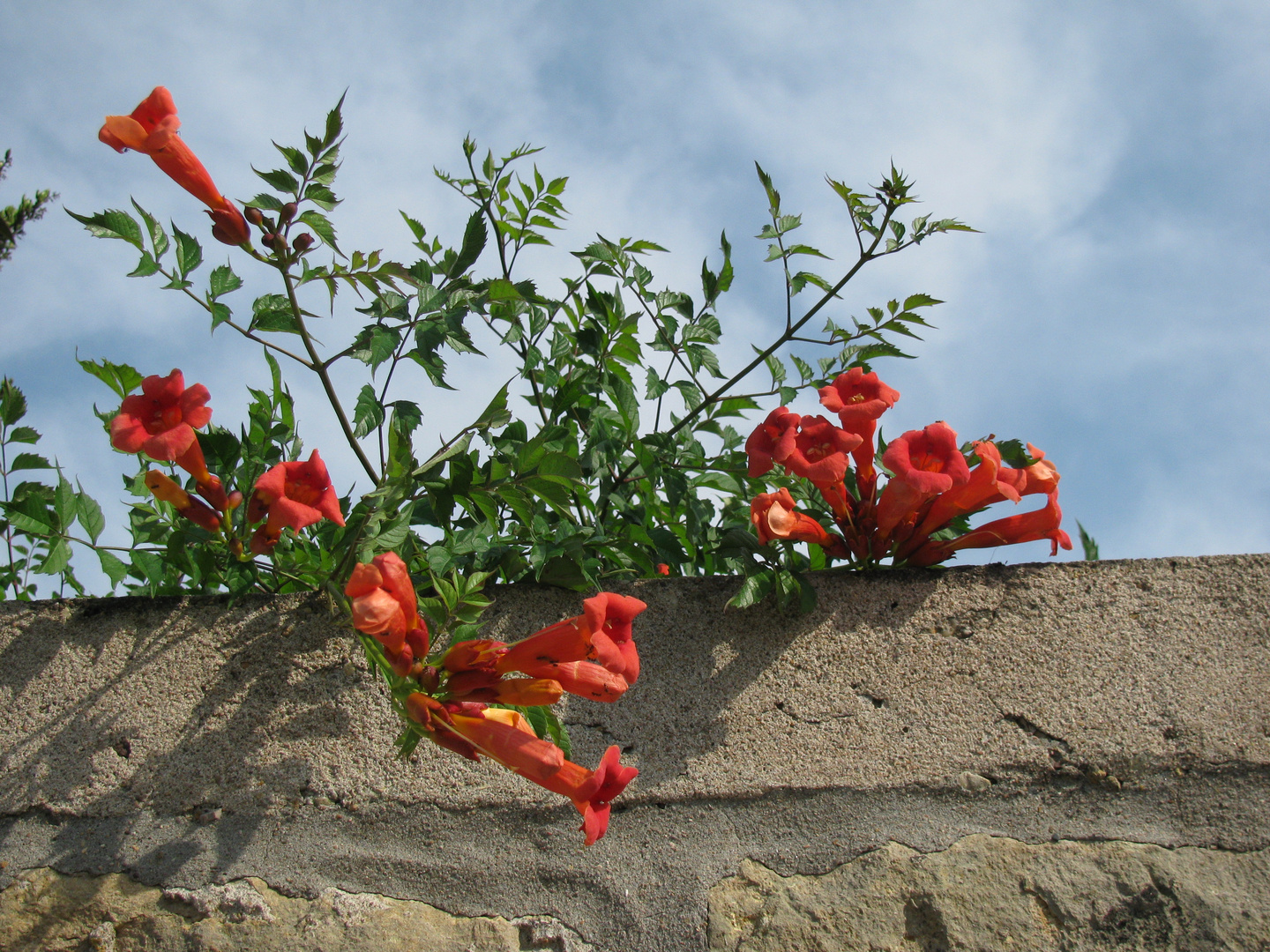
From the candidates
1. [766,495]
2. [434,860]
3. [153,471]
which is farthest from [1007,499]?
[153,471]

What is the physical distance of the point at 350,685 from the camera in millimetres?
1838

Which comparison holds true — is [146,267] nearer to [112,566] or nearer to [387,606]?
[112,566]

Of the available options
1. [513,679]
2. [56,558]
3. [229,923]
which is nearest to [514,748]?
[513,679]

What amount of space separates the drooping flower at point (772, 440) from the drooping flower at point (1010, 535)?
0.45 m

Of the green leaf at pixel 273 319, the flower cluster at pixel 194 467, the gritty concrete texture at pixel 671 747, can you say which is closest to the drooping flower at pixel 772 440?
the gritty concrete texture at pixel 671 747

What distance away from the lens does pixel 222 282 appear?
5.95 ft

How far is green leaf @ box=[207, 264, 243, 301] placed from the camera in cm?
180

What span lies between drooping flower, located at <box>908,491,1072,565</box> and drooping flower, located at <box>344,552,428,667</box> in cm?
117

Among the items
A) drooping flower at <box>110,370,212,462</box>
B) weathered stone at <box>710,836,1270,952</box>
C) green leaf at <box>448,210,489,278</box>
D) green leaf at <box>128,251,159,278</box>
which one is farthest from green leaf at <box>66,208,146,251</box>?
weathered stone at <box>710,836,1270,952</box>

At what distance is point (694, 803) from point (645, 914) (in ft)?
0.73

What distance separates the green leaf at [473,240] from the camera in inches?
71.9

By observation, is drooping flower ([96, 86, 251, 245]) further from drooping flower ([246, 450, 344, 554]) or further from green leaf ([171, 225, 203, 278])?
drooping flower ([246, 450, 344, 554])

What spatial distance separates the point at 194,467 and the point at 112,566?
38cm

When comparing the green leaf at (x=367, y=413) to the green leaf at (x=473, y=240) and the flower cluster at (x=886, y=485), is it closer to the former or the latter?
the green leaf at (x=473, y=240)
